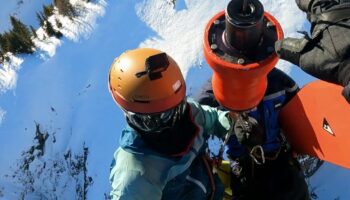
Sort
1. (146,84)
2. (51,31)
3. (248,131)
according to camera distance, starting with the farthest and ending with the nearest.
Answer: (51,31) → (248,131) → (146,84)

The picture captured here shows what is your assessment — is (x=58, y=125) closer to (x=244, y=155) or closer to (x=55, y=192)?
(x=55, y=192)

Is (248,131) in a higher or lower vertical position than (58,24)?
higher

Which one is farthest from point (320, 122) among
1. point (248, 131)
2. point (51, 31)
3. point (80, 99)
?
point (51, 31)

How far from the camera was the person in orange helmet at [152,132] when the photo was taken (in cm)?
250

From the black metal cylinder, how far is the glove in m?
0.13

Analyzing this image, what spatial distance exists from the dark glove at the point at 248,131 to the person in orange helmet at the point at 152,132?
0.84 ft

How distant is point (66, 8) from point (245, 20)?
21.1ft

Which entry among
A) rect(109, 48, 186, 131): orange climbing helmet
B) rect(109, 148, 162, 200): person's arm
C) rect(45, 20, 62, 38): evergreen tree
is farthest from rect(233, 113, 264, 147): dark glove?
rect(45, 20, 62, 38): evergreen tree

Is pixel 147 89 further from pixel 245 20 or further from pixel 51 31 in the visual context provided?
pixel 51 31

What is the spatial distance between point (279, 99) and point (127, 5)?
4.75 meters

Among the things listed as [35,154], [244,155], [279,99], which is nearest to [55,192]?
[35,154]

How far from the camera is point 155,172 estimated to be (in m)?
2.54

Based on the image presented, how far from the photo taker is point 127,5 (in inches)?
289

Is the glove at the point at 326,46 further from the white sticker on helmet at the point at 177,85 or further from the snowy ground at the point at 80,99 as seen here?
the snowy ground at the point at 80,99
